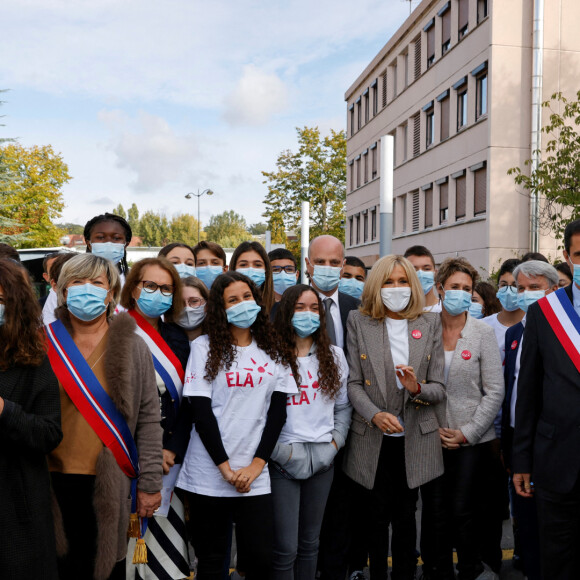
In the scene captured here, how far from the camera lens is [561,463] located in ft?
11.5

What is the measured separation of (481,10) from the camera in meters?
21.9

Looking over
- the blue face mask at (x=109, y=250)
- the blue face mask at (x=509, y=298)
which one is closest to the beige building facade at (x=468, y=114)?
the blue face mask at (x=509, y=298)

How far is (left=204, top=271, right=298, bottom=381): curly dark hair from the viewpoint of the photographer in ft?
12.3

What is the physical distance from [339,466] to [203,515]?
43.9 inches

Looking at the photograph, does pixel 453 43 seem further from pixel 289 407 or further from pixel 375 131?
pixel 289 407

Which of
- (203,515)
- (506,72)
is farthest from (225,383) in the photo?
(506,72)

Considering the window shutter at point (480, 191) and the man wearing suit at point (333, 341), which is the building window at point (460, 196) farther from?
the man wearing suit at point (333, 341)

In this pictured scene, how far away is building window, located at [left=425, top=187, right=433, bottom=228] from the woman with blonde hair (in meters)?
22.9

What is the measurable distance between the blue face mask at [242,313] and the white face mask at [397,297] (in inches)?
40.4

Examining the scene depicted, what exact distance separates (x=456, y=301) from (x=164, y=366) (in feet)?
7.35

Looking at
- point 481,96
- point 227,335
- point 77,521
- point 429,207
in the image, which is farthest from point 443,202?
point 77,521

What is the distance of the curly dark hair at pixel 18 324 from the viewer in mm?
2826

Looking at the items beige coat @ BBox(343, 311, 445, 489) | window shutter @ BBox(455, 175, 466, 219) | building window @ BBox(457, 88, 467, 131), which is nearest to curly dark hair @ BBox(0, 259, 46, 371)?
beige coat @ BBox(343, 311, 445, 489)

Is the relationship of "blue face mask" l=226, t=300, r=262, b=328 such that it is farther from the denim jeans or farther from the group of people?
the denim jeans
